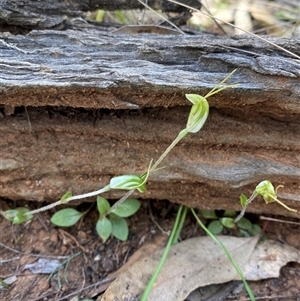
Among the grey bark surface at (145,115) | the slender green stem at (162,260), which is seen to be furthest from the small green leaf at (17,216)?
the slender green stem at (162,260)

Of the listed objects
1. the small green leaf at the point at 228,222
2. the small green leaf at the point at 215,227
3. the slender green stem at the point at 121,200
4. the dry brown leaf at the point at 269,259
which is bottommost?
the dry brown leaf at the point at 269,259

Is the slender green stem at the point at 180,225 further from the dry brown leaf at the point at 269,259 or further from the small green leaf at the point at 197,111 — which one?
the small green leaf at the point at 197,111

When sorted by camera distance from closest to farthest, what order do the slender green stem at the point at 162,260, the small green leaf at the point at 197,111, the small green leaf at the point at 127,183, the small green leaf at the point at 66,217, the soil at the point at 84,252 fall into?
the small green leaf at the point at 197,111 < the small green leaf at the point at 127,183 < the slender green stem at the point at 162,260 < the soil at the point at 84,252 < the small green leaf at the point at 66,217

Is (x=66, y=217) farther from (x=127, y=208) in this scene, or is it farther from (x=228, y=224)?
(x=228, y=224)

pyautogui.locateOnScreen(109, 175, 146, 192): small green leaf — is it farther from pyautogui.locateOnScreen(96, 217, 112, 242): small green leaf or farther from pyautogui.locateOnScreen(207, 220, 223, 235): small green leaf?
pyautogui.locateOnScreen(207, 220, 223, 235): small green leaf

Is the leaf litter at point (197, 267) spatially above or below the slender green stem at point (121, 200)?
below

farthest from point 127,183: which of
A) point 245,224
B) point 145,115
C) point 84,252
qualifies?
point 245,224
